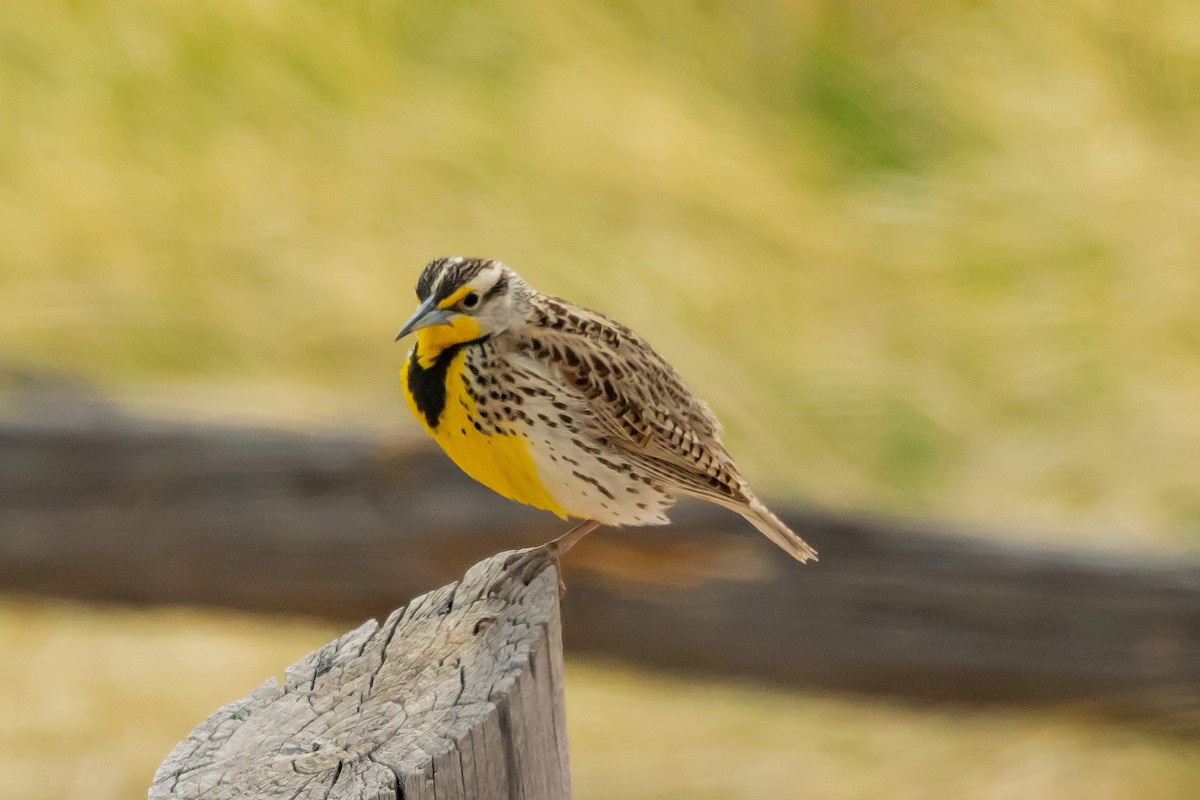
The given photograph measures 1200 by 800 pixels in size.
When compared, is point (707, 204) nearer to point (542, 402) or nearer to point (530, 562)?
point (542, 402)

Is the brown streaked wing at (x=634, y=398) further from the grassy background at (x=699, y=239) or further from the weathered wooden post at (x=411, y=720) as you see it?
the grassy background at (x=699, y=239)

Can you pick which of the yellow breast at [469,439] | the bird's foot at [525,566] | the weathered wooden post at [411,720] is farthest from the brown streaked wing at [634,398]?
the weathered wooden post at [411,720]

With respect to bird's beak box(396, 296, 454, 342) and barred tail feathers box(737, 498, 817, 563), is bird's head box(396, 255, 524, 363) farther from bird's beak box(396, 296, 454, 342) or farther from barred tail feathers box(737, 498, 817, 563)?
barred tail feathers box(737, 498, 817, 563)

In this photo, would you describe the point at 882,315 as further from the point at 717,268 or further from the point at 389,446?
the point at 389,446

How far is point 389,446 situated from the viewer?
135 inches

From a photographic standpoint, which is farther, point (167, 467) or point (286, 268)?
point (286, 268)

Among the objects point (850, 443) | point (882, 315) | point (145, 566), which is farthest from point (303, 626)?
point (882, 315)

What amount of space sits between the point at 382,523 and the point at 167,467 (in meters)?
0.54

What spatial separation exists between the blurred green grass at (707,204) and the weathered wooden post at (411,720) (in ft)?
7.89

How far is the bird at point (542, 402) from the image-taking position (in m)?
1.98

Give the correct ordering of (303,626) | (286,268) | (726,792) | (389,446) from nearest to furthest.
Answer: (389,446)
(303,626)
(726,792)
(286,268)

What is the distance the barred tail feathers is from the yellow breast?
36cm

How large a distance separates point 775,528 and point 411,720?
0.92 m

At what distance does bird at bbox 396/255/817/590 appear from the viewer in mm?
1981
